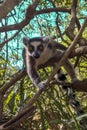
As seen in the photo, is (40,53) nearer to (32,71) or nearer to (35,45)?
(35,45)

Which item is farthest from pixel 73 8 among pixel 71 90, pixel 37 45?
pixel 37 45

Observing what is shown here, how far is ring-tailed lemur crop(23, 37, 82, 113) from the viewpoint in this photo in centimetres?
362

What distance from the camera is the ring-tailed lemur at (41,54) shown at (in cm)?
362

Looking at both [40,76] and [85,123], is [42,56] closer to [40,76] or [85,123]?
[40,76]

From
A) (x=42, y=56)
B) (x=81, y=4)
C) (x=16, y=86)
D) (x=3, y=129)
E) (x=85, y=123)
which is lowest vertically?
(x=85, y=123)

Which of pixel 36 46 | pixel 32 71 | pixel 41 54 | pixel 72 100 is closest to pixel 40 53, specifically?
pixel 41 54

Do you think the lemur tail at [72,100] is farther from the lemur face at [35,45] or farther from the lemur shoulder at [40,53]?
the lemur face at [35,45]

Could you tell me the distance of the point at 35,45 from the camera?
4.02 metres

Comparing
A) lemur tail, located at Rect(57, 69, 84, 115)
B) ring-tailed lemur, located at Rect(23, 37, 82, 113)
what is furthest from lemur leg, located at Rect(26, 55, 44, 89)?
lemur tail, located at Rect(57, 69, 84, 115)

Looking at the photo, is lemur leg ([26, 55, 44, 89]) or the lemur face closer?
lemur leg ([26, 55, 44, 89])

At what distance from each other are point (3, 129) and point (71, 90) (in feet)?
3.47

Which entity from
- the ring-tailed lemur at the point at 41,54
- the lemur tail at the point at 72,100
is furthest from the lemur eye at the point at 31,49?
the lemur tail at the point at 72,100

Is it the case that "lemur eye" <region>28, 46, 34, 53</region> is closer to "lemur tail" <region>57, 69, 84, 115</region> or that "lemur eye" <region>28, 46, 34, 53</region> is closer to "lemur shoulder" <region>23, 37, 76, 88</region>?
"lemur shoulder" <region>23, 37, 76, 88</region>

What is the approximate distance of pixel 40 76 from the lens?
368 centimetres
